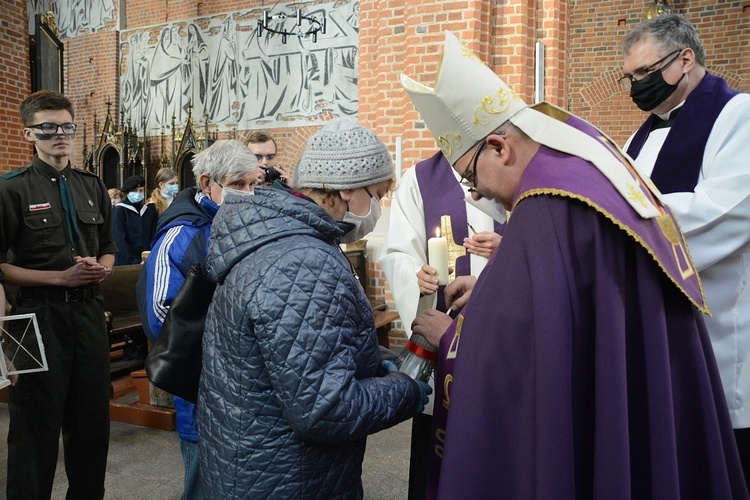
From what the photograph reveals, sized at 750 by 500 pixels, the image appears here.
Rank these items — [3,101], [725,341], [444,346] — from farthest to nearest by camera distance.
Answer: [3,101]
[725,341]
[444,346]

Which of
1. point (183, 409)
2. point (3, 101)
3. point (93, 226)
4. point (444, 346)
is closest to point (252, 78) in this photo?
point (3, 101)

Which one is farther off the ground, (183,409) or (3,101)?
(3,101)

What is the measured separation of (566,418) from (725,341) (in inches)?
49.7

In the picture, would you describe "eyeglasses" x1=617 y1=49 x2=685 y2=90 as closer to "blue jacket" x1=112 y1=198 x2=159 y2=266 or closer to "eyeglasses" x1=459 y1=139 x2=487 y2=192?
"eyeglasses" x1=459 y1=139 x2=487 y2=192

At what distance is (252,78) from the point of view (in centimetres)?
1227

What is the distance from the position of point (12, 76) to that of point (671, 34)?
6506 mm

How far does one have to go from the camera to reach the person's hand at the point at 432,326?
173cm

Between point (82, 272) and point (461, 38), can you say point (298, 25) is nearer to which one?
point (461, 38)

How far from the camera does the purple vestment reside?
121cm

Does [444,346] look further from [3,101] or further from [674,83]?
[3,101]

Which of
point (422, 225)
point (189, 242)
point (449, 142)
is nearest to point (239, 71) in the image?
point (422, 225)

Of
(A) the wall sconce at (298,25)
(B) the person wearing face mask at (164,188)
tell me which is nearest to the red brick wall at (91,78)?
(A) the wall sconce at (298,25)

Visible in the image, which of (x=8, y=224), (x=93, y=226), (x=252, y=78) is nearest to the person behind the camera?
(x=8, y=224)

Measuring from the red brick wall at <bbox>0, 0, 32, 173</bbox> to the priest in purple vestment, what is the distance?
661cm
